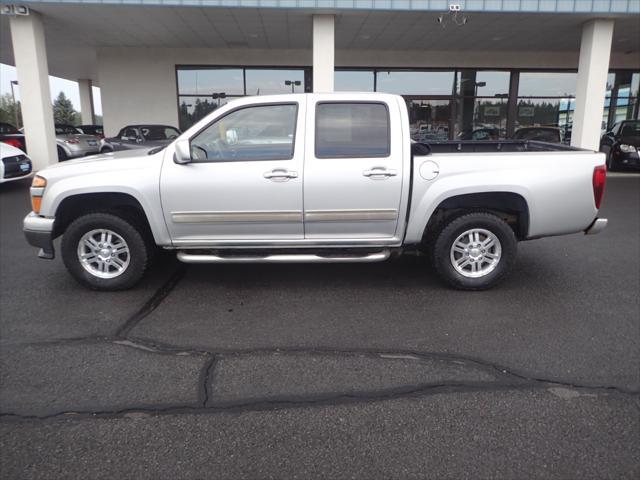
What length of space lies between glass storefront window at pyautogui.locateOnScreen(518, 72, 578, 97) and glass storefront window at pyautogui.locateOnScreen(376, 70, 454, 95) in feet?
9.19

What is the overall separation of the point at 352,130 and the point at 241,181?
1155mm

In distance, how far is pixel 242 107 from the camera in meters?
4.85

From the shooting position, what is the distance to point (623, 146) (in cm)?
1476

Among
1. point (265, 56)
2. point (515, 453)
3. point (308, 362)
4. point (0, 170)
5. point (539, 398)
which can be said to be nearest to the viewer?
point (515, 453)

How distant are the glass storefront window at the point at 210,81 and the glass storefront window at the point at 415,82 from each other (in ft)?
16.6

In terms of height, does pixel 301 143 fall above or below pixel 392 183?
above

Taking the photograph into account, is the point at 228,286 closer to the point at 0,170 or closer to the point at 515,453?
the point at 515,453

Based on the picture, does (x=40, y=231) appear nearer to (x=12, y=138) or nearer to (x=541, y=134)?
(x=12, y=138)

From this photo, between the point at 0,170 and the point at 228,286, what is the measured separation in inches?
348

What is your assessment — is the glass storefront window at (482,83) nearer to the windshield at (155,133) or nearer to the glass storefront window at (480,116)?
the glass storefront window at (480,116)

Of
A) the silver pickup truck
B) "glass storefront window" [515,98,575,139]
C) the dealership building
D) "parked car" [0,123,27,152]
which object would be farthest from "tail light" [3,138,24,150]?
"glass storefront window" [515,98,575,139]

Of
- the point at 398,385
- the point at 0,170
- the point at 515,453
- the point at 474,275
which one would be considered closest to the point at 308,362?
the point at 398,385

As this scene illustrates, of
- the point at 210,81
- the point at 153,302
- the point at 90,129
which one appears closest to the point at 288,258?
the point at 153,302

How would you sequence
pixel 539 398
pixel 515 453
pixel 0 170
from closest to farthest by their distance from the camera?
pixel 515 453
pixel 539 398
pixel 0 170
